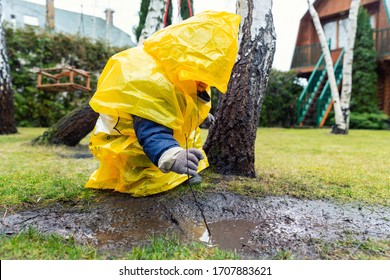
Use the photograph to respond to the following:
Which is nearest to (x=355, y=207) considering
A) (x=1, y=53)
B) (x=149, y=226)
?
(x=149, y=226)

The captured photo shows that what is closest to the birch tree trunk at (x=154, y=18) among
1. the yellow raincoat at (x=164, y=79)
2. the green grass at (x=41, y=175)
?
the green grass at (x=41, y=175)

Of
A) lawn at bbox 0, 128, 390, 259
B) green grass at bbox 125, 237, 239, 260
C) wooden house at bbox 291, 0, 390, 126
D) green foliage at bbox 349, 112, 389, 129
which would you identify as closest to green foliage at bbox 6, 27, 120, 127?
lawn at bbox 0, 128, 390, 259

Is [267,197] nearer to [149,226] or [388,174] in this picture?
[149,226]

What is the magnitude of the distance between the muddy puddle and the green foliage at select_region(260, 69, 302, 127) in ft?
35.3

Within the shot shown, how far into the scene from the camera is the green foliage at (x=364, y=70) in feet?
43.3

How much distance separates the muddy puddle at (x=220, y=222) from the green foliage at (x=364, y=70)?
12.8m

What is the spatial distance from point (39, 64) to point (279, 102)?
8233mm

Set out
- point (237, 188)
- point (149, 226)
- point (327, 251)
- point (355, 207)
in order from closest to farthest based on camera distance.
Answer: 1. point (327, 251)
2. point (149, 226)
3. point (355, 207)
4. point (237, 188)

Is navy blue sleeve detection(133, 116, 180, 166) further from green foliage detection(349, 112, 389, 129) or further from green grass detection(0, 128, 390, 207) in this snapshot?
green foliage detection(349, 112, 389, 129)

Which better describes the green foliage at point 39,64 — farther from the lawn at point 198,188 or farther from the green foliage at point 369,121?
the green foliage at point 369,121

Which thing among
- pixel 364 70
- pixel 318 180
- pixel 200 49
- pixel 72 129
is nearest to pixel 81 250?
pixel 200 49

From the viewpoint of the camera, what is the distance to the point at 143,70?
5.75 feet
